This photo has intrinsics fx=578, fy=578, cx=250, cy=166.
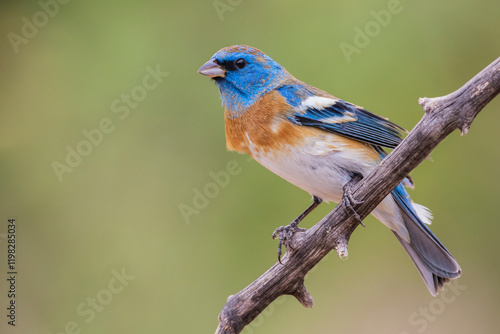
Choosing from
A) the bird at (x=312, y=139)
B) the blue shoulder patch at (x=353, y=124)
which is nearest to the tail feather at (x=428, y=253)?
the bird at (x=312, y=139)

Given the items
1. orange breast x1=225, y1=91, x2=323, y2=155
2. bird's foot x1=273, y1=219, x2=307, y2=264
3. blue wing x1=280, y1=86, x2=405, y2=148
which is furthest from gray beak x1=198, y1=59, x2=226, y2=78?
bird's foot x1=273, y1=219, x2=307, y2=264

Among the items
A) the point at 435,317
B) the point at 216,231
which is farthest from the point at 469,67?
the point at 216,231

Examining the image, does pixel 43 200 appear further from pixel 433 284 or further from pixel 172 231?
pixel 433 284

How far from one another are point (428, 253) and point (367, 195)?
0.97 m

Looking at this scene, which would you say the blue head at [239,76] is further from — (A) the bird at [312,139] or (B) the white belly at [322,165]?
(B) the white belly at [322,165]

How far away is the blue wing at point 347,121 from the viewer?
3.36m

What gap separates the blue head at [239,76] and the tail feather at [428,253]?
3.44ft

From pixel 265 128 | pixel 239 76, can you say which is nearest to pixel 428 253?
pixel 265 128

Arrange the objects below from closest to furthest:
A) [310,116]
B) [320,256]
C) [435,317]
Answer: [320,256], [310,116], [435,317]

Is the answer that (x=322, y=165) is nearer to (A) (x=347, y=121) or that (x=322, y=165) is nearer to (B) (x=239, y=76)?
(A) (x=347, y=121)

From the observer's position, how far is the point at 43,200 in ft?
16.4

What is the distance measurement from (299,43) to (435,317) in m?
2.57

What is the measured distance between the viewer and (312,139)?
3.34 metres

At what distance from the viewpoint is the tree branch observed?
2.52 meters
